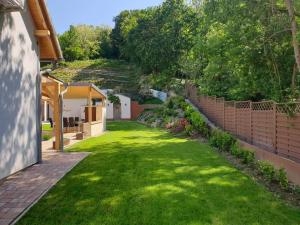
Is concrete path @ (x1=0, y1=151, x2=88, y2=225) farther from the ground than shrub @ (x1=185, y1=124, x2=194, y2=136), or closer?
closer

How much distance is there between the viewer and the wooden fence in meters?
8.11

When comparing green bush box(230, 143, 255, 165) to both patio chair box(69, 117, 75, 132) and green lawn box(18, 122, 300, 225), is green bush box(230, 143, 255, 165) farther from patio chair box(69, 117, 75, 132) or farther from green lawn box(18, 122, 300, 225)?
patio chair box(69, 117, 75, 132)

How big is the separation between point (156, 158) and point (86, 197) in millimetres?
4792

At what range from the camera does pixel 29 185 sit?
26.6 ft

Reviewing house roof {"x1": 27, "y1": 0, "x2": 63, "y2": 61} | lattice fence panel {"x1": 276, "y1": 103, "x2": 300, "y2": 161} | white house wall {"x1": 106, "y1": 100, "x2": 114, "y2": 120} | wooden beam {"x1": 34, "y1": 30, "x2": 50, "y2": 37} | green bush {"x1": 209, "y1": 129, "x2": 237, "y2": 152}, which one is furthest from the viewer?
white house wall {"x1": 106, "y1": 100, "x2": 114, "y2": 120}

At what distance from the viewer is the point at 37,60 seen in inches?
440

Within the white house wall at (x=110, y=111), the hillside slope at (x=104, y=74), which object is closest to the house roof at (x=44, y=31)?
the white house wall at (x=110, y=111)

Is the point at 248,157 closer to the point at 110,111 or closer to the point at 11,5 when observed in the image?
the point at 11,5

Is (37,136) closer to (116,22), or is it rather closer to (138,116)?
(138,116)

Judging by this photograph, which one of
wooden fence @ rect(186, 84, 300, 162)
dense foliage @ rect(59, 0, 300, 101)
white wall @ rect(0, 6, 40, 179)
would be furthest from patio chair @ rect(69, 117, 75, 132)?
white wall @ rect(0, 6, 40, 179)

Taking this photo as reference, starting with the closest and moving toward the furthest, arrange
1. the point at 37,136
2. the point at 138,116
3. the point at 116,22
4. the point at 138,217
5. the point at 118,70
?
the point at 138,217 < the point at 37,136 < the point at 138,116 < the point at 118,70 < the point at 116,22

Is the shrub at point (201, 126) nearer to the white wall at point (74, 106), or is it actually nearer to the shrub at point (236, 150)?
the shrub at point (236, 150)

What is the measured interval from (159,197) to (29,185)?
3206 millimetres

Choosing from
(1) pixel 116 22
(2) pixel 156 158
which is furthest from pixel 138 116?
(1) pixel 116 22
